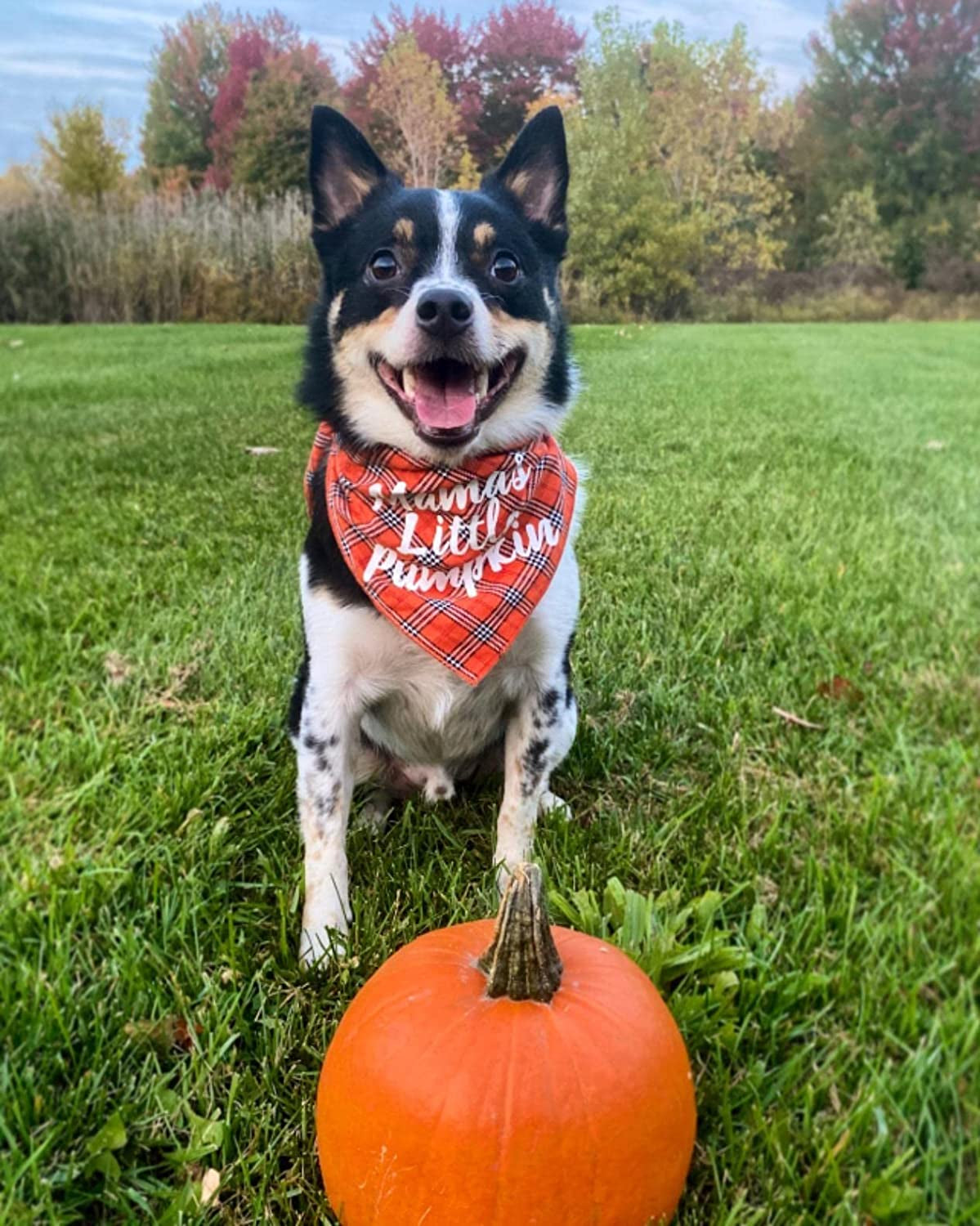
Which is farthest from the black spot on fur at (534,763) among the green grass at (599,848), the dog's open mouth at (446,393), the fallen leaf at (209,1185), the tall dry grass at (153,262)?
the tall dry grass at (153,262)

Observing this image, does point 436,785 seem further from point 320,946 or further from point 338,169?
point 338,169

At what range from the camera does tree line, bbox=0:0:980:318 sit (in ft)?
13.3

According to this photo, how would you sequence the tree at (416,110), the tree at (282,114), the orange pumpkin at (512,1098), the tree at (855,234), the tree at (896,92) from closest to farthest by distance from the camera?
the orange pumpkin at (512,1098)
the tree at (416,110)
the tree at (282,114)
the tree at (896,92)
the tree at (855,234)

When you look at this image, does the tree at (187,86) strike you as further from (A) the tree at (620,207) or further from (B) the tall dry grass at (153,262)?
(A) the tree at (620,207)

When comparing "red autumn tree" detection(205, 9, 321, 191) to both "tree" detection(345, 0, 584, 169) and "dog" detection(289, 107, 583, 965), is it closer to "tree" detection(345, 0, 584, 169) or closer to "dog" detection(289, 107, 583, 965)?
"tree" detection(345, 0, 584, 169)

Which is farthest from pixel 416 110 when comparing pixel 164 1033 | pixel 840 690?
pixel 164 1033

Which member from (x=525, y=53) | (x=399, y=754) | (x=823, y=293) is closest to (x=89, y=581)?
(x=399, y=754)

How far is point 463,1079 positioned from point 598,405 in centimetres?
577

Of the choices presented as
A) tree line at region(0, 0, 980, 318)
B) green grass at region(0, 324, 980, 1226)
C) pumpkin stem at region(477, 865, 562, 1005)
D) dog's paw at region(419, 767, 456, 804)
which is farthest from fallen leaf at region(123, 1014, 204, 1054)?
tree line at region(0, 0, 980, 318)

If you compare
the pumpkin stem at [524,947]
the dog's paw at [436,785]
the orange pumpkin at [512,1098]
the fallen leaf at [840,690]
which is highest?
the pumpkin stem at [524,947]

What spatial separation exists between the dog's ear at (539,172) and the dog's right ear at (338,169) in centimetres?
27

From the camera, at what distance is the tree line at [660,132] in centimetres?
404

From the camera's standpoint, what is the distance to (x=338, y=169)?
2268 mm

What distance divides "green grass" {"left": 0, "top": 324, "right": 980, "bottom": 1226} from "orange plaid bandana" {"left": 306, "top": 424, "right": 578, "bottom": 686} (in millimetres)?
466
